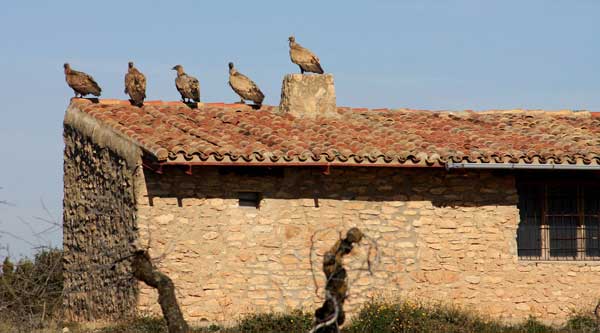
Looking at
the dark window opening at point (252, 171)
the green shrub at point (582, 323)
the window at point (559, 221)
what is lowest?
the green shrub at point (582, 323)

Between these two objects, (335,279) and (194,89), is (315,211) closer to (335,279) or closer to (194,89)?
(194,89)

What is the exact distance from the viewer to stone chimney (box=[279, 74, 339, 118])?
19094 mm

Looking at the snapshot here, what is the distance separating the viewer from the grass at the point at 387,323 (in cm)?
1505

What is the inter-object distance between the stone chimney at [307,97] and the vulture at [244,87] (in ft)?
1.36

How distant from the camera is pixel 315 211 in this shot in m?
16.3

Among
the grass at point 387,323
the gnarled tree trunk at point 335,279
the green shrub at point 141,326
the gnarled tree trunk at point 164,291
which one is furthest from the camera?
the grass at point 387,323

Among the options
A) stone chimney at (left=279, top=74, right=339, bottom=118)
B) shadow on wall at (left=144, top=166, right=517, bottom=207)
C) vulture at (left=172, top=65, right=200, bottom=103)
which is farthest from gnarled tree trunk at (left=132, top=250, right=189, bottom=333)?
stone chimney at (left=279, top=74, right=339, bottom=118)

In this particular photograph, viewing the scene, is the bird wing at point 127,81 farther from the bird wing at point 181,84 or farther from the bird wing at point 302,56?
the bird wing at point 302,56

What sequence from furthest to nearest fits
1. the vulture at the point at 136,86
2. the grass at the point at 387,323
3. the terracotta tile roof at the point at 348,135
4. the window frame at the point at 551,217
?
the vulture at the point at 136,86, the window frame at the point at 551,217, the terracotta tile roof at the point at 348,135, the grass at the point at 387,323

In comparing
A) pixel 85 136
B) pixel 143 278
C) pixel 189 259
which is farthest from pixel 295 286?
pixel 143 278

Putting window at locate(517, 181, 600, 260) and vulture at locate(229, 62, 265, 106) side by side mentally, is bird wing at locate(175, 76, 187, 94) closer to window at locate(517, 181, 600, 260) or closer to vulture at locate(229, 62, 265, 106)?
vulture at locate(229, 62, 265, 106)

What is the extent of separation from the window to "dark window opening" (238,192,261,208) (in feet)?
13.1

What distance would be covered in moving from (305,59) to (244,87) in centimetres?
119

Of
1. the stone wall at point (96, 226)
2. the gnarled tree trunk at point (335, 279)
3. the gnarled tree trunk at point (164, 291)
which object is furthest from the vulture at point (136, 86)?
the gnarled tree trunk at point (335, 279)
